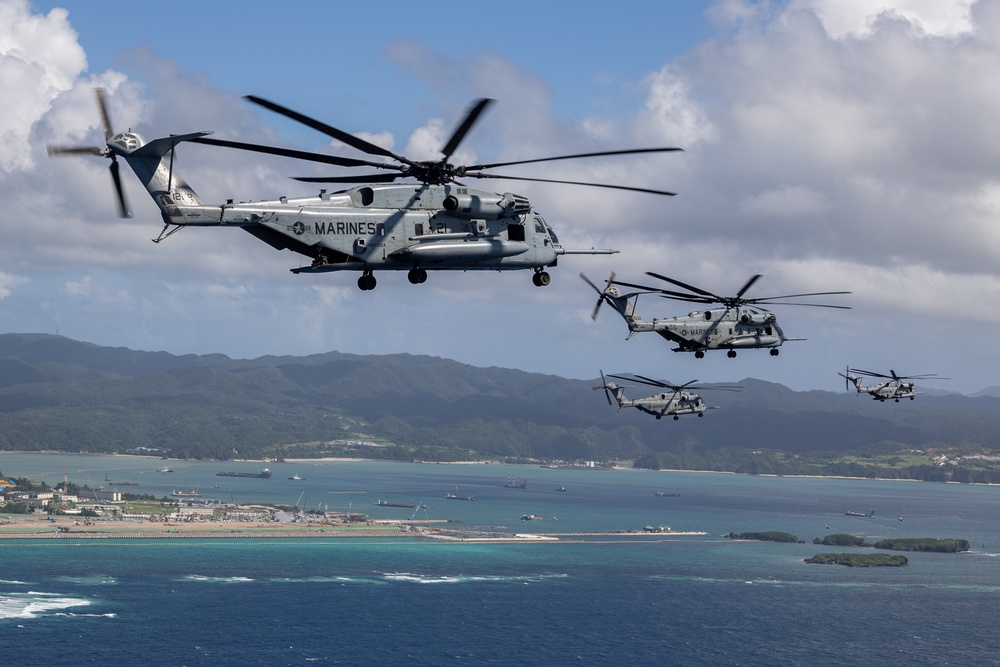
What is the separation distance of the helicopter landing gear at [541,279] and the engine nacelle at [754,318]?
32270 mm

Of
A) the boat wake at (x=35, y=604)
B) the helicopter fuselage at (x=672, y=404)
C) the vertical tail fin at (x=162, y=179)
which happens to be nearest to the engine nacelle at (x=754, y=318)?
the helicopter fuselage at (x=672, y=404)

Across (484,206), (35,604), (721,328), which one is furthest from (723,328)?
(35,604)

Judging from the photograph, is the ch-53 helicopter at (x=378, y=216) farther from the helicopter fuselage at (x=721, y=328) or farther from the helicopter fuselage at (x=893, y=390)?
the helicopter fuselage at (x=893, y=390)

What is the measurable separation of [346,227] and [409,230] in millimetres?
2978

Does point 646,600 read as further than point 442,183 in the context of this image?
Yes

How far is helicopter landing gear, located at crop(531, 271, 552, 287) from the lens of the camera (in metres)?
55.7

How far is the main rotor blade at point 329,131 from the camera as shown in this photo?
1423 inches

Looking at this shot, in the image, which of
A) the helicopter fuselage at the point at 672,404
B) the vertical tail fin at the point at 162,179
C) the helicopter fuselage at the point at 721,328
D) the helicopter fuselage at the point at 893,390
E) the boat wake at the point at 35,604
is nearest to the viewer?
the vertical tail fin at the point at 162,179

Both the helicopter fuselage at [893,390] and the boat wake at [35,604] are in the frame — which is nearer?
the helicopter fuselage at [893,390]

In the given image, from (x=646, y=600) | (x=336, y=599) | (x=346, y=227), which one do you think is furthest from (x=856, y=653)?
(x=346, y=227)

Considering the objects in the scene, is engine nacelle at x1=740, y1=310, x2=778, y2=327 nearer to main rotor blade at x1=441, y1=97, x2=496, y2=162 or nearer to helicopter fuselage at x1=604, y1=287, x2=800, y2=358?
helicopter fuselage at x1=604, y1=287, x2=800, y2=358

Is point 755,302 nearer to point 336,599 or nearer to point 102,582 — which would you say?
point 336,599

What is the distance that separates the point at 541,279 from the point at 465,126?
15015 mm

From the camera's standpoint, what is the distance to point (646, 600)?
198 meters
